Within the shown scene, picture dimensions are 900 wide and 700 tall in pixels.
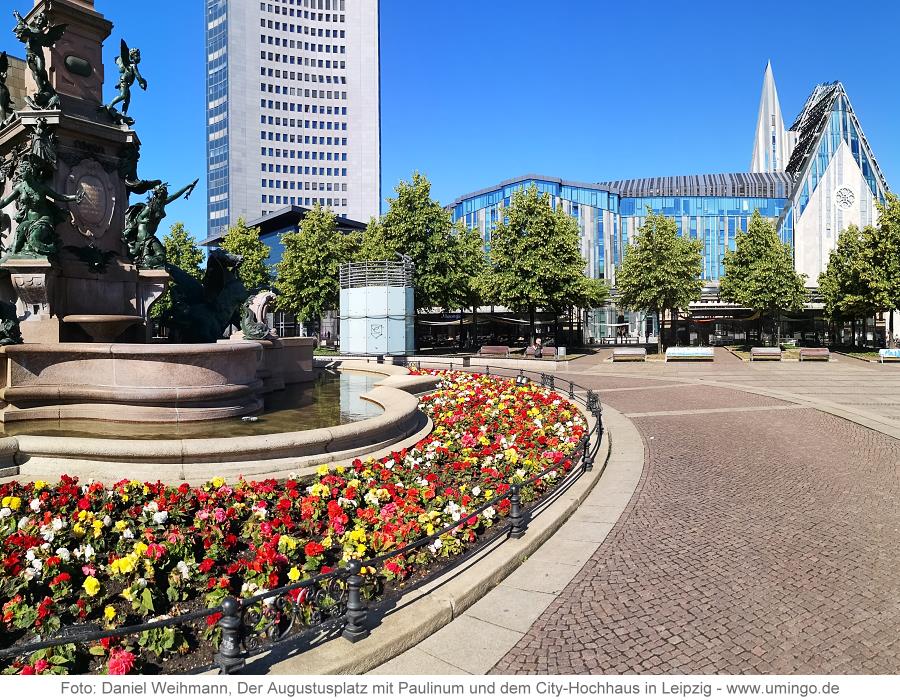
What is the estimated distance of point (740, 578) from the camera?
651 cm

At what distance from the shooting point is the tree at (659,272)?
1889 inches

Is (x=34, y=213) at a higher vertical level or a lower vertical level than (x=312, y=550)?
higher

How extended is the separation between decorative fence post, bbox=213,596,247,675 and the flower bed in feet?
2.23

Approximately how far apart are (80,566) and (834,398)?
2414 cm

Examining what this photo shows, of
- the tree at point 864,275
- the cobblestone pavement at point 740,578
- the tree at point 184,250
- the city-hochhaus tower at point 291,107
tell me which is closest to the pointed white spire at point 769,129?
the city-hochhaus tower at point 291,107

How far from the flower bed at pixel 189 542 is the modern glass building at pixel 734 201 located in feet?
221

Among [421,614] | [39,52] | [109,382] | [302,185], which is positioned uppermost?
[302,185]

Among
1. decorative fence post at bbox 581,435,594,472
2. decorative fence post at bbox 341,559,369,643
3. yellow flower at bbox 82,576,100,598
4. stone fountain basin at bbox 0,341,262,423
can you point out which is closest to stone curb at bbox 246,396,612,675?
decorative fence post at bbox 341,559,369,643

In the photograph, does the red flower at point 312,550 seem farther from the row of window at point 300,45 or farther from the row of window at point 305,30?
the row of window at point 305,30

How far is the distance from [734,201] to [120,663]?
109m

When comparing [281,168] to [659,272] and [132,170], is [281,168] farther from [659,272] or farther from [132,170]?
[132,170]

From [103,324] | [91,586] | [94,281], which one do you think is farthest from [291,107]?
[91,586]

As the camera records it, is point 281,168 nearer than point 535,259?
No

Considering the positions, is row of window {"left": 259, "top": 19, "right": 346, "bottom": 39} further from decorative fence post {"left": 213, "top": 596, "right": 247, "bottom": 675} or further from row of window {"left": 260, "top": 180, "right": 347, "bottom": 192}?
decorative fence post {"left": 213, "top": 596, "right": 247, "bottom": 675}
